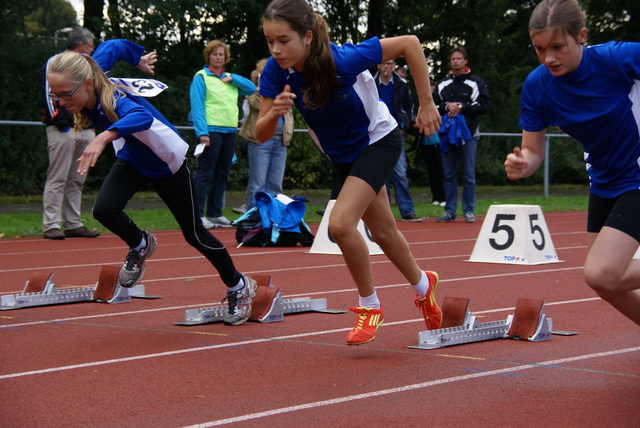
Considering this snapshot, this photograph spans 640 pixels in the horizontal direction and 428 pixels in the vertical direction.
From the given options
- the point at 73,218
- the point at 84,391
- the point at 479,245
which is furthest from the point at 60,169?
the point at 84,391

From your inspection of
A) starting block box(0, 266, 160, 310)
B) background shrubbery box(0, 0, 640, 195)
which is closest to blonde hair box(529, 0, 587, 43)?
starting block box(0, 266, 160, 310)

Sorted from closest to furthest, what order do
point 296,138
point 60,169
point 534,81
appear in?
point 534,81
point 60,169
point 296,138

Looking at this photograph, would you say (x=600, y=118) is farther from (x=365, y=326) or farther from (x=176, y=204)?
(x=176, y=204)

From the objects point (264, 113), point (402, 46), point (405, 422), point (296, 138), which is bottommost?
point (296, 138)

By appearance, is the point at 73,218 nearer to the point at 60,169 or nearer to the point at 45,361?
the point at 60,169

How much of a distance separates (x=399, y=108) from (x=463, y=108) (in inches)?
38.2

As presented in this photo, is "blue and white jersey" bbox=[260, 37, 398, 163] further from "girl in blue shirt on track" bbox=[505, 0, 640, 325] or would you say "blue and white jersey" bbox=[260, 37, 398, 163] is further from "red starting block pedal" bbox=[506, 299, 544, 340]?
"red starting block pedal" bbox=[506, 299, 544, 340]

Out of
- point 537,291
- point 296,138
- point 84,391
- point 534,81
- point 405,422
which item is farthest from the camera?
point 296,138

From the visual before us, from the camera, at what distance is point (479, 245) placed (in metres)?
9.27

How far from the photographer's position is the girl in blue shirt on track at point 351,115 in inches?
192

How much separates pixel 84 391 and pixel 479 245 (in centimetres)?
576

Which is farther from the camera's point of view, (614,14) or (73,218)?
(614,14)

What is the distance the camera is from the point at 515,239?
8984mm

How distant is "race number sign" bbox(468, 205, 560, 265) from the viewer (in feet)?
29.3
